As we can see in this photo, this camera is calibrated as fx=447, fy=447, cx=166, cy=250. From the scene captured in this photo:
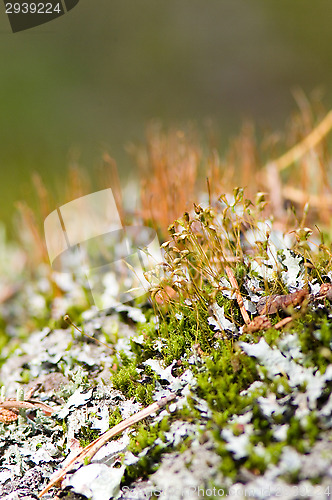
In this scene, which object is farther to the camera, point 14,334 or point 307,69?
point 307,69

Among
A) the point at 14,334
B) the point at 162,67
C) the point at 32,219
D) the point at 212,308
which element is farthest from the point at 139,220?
the point at 162,67

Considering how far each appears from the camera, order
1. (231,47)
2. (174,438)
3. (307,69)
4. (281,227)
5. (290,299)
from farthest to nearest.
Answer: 1. (231,47)
2. (307,69)
3. (281,227)
4. (290,299)
5. (174,438)

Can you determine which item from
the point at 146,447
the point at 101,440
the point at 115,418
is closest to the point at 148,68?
the point at 115,418

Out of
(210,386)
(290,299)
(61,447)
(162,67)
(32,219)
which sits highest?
(162,67)

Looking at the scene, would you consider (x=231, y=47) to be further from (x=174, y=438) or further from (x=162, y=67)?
(x=174, y=438)

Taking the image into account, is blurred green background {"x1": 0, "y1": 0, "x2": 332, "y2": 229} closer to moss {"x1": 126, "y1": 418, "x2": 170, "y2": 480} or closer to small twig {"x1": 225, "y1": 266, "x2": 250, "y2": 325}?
small twig {"x1": 225, "y1": 266, "x2": 250, "y2": 325}

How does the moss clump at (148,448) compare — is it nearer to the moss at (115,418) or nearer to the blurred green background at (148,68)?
the moss at (115,418)

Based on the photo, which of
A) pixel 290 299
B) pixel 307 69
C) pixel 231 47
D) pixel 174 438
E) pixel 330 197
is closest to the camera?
pixel 174 438
